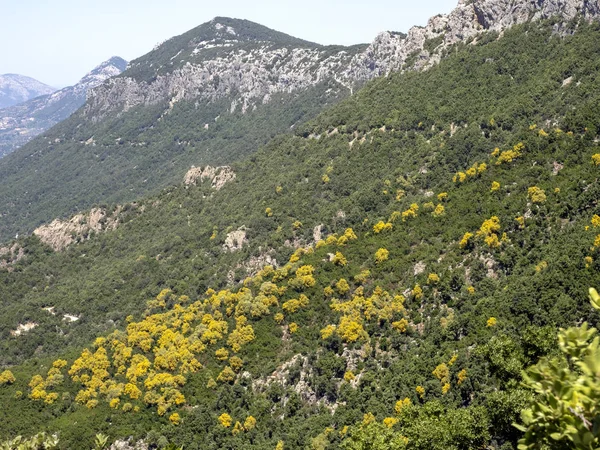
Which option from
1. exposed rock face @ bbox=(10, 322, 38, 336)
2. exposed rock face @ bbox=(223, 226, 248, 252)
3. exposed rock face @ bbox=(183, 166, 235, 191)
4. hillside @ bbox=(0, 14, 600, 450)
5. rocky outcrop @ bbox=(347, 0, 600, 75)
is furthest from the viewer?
exposed rock face @ bbox=(183, 166, 235, 191)

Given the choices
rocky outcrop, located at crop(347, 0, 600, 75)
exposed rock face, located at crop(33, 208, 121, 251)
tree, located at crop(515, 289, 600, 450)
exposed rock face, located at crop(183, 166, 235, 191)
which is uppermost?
rocky outcrop, located at crop(347, 0, 600, 75)

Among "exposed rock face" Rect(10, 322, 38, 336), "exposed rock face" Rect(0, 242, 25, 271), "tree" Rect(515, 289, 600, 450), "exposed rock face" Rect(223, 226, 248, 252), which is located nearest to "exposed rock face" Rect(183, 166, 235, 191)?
"exposed rock face" Rect(223, 226, 248, 252)

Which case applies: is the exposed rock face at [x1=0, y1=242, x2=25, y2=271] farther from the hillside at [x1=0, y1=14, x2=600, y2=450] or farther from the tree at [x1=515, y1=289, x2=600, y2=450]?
the tree at [x1=515, y1=289, x2=600, y2=450]

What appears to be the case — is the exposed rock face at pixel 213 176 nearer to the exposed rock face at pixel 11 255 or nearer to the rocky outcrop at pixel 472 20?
the exposed rock face at pixel 11 255

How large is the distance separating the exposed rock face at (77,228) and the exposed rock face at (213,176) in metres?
31.9

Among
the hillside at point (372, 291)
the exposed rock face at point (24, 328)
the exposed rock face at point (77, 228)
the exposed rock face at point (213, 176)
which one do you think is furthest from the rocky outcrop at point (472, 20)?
the exposed rock face at point (24, 328)

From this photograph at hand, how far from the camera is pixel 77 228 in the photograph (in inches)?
7613

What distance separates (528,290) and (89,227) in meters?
167

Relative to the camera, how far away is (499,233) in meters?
85.8

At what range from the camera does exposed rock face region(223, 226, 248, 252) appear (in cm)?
14112

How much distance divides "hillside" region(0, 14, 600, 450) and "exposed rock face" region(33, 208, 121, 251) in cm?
3032

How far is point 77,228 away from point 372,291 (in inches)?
5609

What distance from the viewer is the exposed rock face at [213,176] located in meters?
184

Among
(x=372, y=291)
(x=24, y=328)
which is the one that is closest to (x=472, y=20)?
(x=372, y=291)
